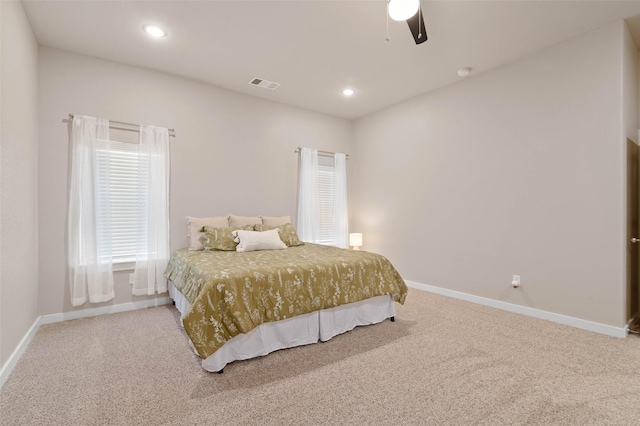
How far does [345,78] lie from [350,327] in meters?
3.05

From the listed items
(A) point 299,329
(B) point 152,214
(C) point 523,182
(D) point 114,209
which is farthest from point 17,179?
(C) point 523,182

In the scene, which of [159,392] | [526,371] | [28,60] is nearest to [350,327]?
[526,371]

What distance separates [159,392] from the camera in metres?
1.93

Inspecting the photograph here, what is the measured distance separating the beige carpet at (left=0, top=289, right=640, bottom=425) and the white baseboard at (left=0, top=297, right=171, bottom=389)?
0.20 feet

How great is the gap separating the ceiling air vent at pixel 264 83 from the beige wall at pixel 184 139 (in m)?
0.42

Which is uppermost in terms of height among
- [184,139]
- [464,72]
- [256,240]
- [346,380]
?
[464,72]

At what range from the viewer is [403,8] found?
2.03m

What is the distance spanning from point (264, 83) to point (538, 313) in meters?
4.31

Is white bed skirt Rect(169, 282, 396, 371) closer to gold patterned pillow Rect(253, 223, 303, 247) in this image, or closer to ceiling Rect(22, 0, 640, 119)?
gold patterned pillow Rect(253, 223, 303, 247)

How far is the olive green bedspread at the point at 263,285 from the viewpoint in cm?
214

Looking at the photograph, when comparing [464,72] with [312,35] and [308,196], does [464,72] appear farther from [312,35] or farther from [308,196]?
[308,196]

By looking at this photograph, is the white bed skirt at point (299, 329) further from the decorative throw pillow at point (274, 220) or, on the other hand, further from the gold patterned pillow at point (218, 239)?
the decorative throw pillow at point (274, 220)

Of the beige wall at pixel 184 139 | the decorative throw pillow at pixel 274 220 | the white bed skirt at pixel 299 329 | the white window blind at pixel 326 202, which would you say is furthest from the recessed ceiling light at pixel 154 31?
the white window blind at pixel 326 202

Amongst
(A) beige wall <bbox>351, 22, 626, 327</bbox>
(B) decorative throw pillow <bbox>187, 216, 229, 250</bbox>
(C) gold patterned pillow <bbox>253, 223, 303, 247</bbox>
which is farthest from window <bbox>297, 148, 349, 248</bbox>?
(B) decorative throw pillow <bbox>187, 216, 229, 250</bbox>
